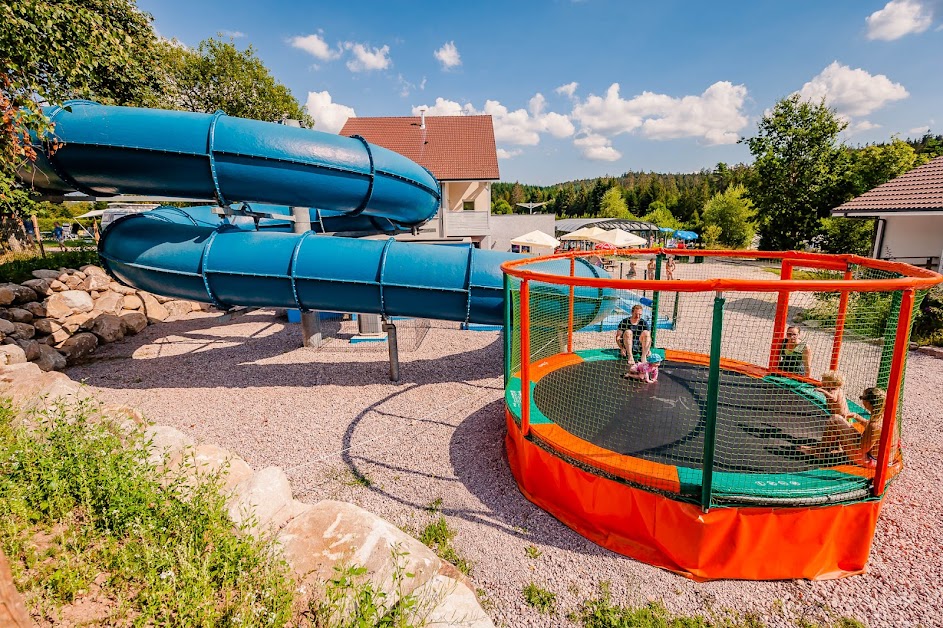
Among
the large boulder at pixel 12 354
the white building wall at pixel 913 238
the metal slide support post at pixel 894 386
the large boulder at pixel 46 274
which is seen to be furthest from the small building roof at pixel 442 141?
the metal slide support post at pixel 894 386

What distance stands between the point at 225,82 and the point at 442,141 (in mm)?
14500

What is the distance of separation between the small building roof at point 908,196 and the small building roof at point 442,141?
515 inches

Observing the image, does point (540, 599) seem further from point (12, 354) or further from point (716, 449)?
point (12, 354)

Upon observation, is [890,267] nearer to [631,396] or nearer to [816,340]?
[631,396]

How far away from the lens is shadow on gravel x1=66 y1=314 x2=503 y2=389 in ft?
23.7

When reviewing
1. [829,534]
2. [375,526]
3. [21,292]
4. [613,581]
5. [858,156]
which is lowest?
[613,581]

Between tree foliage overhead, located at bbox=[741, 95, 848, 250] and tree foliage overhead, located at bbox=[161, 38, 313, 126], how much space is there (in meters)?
29.1

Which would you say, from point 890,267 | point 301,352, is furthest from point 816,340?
point 301,352

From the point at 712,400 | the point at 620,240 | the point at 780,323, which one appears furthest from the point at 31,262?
the point at 620,240

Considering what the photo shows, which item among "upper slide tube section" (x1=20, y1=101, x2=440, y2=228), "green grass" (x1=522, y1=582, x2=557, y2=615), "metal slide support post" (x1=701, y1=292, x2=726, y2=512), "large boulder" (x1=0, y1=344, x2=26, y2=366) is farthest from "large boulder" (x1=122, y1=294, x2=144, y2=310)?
"metal slide support post" (x1=701, y1=292, x2=726, y2=512)

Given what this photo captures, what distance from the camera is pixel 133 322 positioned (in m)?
9.75

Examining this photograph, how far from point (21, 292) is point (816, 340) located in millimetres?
15374

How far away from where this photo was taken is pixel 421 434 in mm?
5410

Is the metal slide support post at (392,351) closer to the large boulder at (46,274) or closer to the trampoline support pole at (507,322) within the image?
the trampoline support pole at (507,322)
